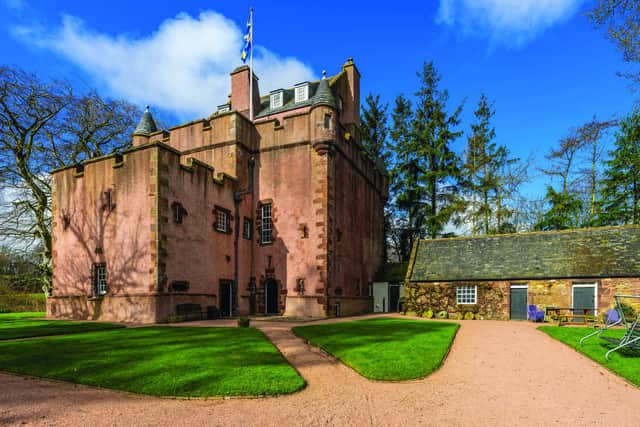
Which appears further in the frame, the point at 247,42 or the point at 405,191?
the point at 405,191

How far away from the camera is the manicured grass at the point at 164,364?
6492 mm

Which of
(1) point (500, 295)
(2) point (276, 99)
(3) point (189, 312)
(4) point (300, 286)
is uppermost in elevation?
(2) point (276, 99)

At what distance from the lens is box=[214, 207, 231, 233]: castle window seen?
21.8m

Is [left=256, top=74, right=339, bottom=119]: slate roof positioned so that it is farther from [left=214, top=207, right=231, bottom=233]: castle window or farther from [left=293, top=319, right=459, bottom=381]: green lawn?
[left=293, top=319, right=459, bottom=381]: green lawn

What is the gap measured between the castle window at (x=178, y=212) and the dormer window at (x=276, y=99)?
570 inches

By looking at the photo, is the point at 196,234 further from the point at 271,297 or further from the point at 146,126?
the point at 146,126

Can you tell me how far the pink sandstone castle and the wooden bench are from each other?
26 centimetres

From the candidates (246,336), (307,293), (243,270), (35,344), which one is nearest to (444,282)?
(307,293)

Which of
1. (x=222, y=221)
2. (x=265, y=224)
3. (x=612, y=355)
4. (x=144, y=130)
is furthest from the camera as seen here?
(x=144, y=130)

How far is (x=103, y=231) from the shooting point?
66.2ft

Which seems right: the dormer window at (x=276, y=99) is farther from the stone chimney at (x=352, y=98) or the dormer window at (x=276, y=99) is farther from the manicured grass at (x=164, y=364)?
the manicured grass at (x=164, y=364)

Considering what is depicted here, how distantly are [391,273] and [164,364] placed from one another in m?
26.2

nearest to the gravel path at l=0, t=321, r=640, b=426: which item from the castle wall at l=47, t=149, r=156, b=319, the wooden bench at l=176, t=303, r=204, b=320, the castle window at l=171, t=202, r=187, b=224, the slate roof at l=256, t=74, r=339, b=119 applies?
the wooden bench at l=176, t=303, r=204, b=320

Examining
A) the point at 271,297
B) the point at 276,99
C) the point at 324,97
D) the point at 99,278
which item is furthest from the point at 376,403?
the point at 276,99
